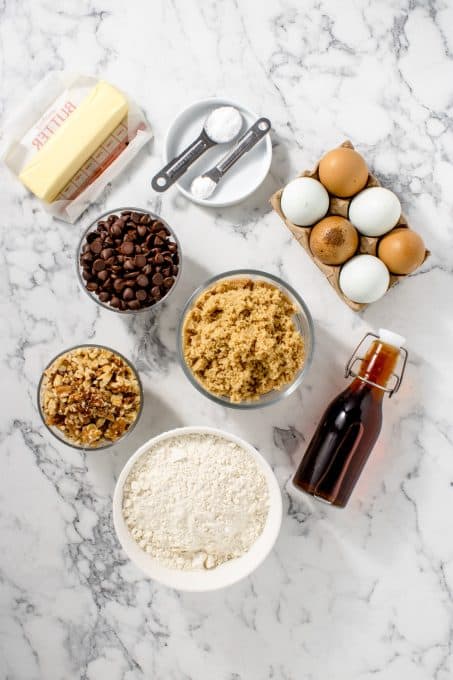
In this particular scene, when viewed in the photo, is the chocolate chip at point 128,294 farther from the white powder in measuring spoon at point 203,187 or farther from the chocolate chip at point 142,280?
the white powder in measuring spoon at point 203,187

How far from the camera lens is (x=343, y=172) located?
4.25 ft

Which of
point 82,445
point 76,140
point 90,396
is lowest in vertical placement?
point 82,445

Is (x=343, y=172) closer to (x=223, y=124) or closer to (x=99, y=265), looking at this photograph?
(x=223, y=124)

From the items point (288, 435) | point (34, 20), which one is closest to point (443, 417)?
point (288, 435)

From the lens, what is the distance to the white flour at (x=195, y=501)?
4.32ft

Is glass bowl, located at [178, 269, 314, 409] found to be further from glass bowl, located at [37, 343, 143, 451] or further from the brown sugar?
glass bowl, located at [37, 343, 143, 451]

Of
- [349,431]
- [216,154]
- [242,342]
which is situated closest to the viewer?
[242,342]

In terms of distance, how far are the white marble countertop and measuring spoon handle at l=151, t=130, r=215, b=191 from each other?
71 mm

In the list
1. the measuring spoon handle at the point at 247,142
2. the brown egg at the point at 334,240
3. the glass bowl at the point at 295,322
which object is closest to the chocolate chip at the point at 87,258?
the glass bowl at the point at 295,322

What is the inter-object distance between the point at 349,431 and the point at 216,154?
656mm

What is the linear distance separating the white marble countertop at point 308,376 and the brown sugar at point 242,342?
0.56ft

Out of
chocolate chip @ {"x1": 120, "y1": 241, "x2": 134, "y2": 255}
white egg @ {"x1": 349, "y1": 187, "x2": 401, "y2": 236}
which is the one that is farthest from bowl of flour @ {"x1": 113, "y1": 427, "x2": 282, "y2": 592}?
white egg @ {"x1": 349, "y1": 187, "x2": 401, "y2": 236}

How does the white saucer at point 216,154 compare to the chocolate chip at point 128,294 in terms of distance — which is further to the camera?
the white saucer at point 216,154

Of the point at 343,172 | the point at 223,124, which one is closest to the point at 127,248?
the point at 223,124
